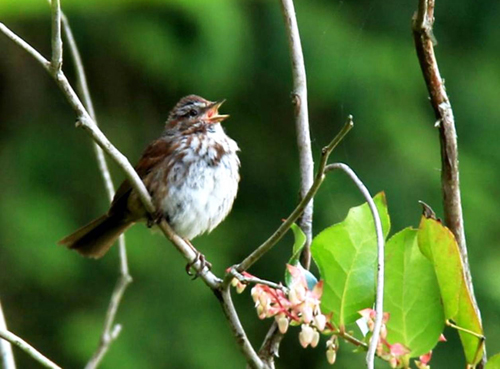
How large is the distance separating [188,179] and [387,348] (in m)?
2.22

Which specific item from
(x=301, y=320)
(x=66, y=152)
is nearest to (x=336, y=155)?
(x=66, y=152)

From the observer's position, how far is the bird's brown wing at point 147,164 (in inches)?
153

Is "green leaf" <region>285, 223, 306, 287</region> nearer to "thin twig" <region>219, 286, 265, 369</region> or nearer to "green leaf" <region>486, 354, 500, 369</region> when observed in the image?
"thin twig" <region>219, 286, 265, 369</region>

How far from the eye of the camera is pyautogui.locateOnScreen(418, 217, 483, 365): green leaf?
157cm

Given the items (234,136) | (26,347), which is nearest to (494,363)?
(26,347)

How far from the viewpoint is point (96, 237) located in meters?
4.23

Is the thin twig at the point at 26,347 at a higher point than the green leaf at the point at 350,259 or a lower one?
higher

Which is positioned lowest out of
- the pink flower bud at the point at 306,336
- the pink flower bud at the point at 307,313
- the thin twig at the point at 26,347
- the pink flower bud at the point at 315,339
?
the pink flower bud at the point at 315,339

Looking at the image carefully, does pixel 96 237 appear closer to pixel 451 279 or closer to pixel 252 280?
pixel 252 280

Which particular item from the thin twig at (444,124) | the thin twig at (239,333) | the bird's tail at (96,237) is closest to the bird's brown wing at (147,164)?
the bird's tail at (96,237)

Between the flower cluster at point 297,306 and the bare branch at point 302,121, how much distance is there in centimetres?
52

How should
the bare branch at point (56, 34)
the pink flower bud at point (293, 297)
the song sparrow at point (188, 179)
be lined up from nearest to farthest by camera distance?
the pink flower bud at point (293, 297) < the bare branch at point (56, 34) < the song sparrow at point (188, 179)

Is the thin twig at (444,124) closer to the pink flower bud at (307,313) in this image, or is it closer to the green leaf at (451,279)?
the green leaf at (451,279)

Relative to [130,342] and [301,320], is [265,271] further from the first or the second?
[301,320]
